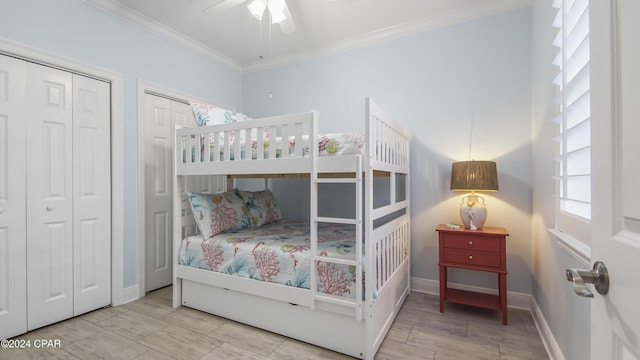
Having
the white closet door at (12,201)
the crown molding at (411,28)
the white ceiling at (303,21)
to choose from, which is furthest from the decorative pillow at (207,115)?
the crown molding at (411,28)

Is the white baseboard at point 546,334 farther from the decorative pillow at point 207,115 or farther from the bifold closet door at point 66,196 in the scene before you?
the bifold closet door at point 66,196

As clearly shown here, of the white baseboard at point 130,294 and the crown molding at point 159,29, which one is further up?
the crown molding at point 159,29

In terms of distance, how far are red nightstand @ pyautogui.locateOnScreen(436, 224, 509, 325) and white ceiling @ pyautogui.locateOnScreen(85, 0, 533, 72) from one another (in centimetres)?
191

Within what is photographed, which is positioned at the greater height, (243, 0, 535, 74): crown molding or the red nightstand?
(243, 0, 535, 74): crown molding

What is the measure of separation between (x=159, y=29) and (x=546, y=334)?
3979 mm

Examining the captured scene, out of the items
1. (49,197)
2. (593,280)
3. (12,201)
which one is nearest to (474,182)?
(593,280)

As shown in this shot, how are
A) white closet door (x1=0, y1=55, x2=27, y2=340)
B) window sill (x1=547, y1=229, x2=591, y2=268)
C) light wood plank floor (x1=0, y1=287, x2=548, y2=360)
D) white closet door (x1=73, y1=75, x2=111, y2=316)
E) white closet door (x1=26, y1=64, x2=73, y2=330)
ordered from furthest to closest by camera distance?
white closet door (x1=73, y1=75, x2=111, y2=316)
white closet door (x1=26, y1=64, x2=73, y2=330)
white closet door (x1=0, y1=55, x2=27, y2=340)
light wood plank floor (x1=0, y1=287, x2=548, y2=360)
window sill (x1=547, y1=229, x2=591, y2=268)

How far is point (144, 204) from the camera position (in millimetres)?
2777

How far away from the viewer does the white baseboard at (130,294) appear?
2602mm

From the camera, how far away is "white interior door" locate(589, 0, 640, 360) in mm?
496

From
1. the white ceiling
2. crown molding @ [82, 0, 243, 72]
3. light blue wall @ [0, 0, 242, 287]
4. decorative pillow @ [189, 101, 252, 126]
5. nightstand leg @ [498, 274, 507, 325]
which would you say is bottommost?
nightstand leg @ [498, 274, 507, 325]

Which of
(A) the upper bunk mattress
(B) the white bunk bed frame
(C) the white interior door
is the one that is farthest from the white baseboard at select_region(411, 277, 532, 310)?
(C) the white interior door

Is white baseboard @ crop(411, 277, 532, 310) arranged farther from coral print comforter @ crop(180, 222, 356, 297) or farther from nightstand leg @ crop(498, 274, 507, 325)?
coral print comforter @ crop(180, 222, 356, 297)

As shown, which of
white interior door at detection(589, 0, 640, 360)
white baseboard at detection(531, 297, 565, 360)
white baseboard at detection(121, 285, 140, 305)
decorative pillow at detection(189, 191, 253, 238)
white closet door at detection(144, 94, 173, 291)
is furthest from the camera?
white closet door at detection(144, 94, 173, 291)
